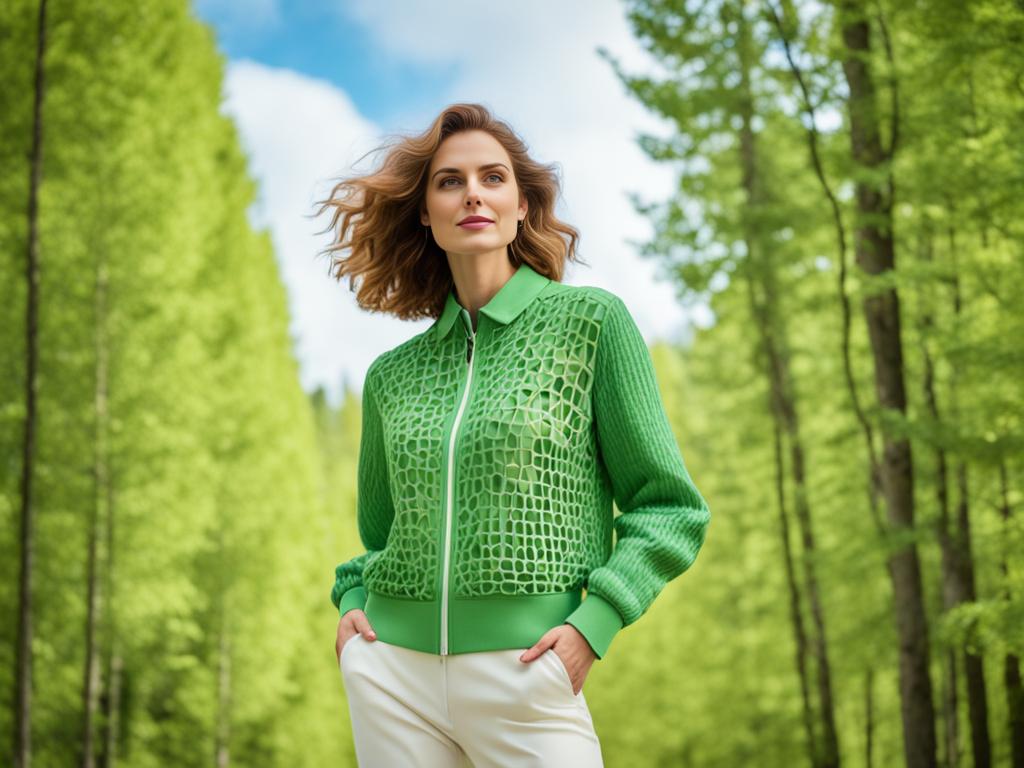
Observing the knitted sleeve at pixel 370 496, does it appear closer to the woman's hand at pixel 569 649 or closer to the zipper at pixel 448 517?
the zipper at pixel 448 517

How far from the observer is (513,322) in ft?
7.00

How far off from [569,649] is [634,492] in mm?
337

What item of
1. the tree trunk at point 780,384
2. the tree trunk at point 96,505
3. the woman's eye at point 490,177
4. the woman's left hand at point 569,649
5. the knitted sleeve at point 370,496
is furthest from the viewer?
the tree trunk at point 96,505

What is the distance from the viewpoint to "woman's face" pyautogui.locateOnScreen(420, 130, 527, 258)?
2.15 meters

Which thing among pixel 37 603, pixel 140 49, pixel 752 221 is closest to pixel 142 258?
pixel 140 49

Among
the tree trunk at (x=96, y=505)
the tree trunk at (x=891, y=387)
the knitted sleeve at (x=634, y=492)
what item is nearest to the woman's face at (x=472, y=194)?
the knitted sleeve at (x=634, y=492)

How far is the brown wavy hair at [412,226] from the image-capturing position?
7.38ft

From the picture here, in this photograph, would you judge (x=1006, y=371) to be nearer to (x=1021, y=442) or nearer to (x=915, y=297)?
(x=1021, y=442)

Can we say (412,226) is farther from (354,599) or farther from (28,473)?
(28,473)

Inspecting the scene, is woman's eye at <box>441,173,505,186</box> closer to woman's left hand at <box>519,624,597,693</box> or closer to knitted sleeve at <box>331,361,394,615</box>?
knitted sleeve at <box>331,361,394,615</box>

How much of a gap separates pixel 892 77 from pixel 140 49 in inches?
325

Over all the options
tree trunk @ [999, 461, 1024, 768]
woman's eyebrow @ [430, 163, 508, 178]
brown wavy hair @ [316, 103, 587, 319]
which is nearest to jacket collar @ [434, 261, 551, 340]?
brown wavy hair @ [316, 103, 587, 319]

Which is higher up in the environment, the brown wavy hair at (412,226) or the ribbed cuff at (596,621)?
the brown wavy hair at (412,226)

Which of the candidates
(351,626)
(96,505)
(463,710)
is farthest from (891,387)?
(96,505)
